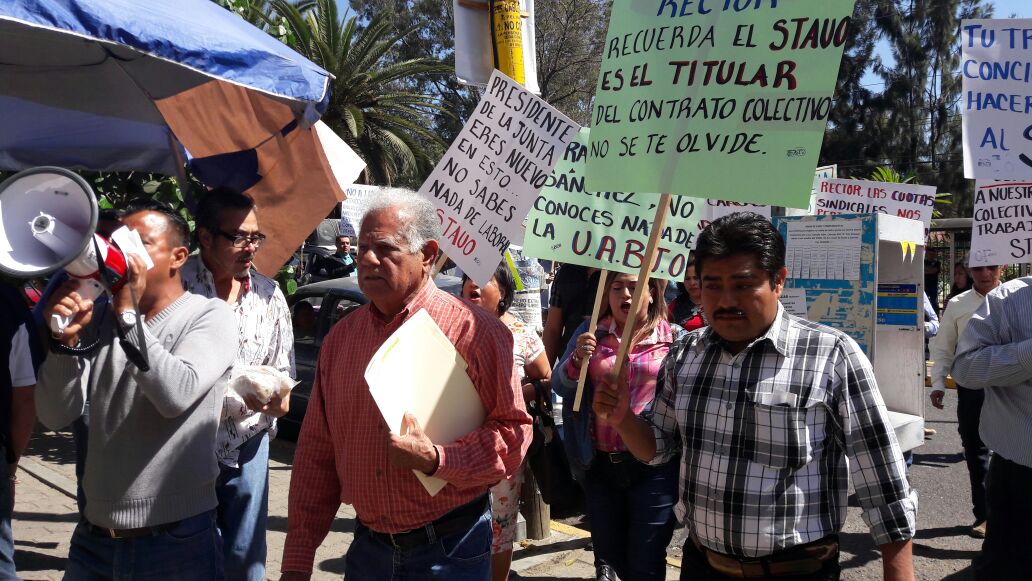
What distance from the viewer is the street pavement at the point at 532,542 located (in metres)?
5.18

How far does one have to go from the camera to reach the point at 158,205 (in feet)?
9.37

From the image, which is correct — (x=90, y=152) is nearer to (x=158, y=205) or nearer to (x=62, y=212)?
(x=158, y=205)

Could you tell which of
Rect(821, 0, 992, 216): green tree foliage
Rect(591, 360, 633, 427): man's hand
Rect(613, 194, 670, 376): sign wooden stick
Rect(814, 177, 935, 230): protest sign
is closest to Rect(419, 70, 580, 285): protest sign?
Rect(613, 194, 670, 376): sign wooden stick

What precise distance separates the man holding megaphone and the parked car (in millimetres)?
5097

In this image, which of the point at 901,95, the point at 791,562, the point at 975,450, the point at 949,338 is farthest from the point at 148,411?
the point at 901,95

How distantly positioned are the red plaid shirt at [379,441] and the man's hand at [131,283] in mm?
686

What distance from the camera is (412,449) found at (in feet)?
7.55

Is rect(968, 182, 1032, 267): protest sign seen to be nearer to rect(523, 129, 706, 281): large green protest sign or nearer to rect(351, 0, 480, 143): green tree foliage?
rect(523, 129, 706, 281): large green protest sign

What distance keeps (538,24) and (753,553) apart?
3116 centimetres

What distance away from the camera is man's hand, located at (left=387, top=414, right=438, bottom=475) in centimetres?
229

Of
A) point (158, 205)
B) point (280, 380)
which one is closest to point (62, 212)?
point (158, 205)

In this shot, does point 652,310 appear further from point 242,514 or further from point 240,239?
point 242,514

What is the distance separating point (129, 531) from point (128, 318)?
73 centimetres

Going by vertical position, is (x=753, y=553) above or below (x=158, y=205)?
below
